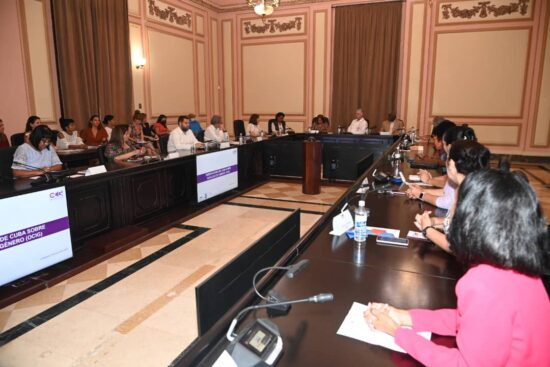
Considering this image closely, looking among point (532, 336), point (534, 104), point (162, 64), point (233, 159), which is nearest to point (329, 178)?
point (233, 159)

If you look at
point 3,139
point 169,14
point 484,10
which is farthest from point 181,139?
point 484,10

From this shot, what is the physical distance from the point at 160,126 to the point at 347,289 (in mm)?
7304

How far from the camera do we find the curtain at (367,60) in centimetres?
902

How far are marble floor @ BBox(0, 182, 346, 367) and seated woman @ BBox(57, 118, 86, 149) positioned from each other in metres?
2.85

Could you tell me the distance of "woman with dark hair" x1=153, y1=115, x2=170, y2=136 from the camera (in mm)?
7930

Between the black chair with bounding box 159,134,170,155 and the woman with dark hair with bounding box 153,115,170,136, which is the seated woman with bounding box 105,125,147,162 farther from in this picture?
the woman with dark hair with bounding box 153,115,170,136

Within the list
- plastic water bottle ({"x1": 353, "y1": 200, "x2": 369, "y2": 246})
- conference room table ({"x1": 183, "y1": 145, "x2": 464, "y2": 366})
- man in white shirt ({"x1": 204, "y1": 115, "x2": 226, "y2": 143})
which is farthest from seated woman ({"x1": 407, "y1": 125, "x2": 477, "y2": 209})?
man in white shirt ({"x1": 204, "y1": 115, "x2": 226, "y2": 143})

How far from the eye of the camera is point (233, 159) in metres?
5.79

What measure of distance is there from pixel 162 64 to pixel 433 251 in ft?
26.7

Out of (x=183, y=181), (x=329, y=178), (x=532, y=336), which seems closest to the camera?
(x=532, y=336)

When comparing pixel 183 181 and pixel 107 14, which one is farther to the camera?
pixel 107 14

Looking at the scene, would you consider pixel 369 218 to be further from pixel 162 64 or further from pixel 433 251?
pixel 162 64

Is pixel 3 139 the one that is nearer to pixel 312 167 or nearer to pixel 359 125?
pixel 312 167

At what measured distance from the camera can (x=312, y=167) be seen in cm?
602
